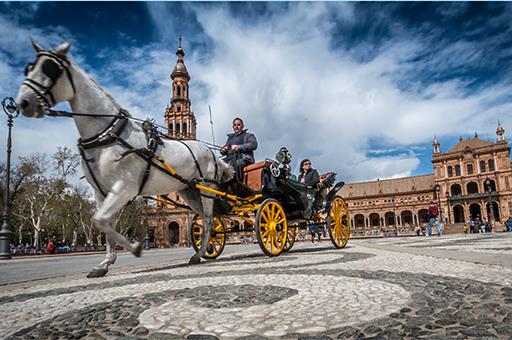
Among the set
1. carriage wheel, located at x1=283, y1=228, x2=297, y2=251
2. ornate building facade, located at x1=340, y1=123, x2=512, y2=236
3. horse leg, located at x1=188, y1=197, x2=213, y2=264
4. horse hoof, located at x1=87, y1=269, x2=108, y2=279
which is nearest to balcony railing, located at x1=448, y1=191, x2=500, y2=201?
ornate building facade, located at x1=340, y1=123, x2=512, y2=236

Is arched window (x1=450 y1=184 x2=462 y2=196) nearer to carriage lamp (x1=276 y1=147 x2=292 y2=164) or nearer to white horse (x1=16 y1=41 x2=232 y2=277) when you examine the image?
carriage lamp (x1=276 y1=147 x2=292 y2=164)

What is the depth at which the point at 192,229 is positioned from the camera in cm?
721

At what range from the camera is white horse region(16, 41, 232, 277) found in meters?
3.99

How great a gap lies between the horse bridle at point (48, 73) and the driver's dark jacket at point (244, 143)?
127 inches

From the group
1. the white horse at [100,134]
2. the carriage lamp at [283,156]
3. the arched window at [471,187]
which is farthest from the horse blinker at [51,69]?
the arched window at [471,187]

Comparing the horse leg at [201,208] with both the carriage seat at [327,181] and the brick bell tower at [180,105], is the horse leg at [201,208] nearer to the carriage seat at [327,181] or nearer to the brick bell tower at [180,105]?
the carriage seat at [327,181]

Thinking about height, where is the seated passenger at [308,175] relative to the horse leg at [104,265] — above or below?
above

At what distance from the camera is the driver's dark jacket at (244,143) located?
662 centimetres

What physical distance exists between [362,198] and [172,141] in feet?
259

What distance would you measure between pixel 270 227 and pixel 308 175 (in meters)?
2.41

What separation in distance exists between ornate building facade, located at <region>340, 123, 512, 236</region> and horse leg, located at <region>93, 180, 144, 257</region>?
44.7m

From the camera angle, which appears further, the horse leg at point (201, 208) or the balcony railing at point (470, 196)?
the balcony railing at point (470, 196)

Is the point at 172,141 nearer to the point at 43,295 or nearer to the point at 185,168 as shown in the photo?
the point at 185,168

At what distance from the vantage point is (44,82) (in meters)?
3.98
